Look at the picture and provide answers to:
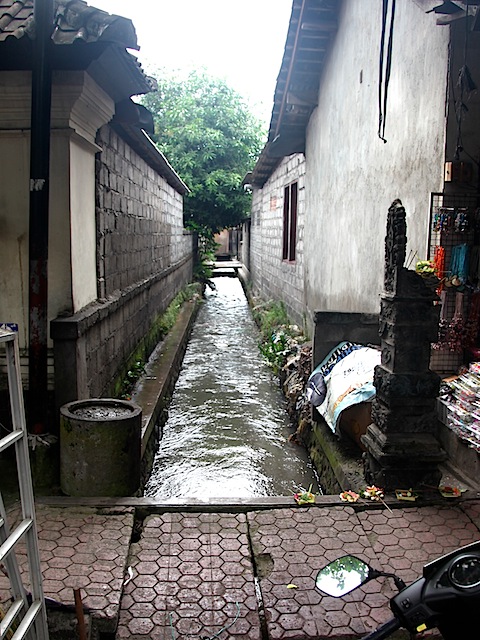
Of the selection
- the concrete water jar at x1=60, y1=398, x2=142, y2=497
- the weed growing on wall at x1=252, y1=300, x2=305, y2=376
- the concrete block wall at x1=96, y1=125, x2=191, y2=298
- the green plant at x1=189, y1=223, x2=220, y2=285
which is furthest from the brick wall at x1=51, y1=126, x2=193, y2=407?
the green plant at x1=189, y1=223, x2=220, y2=285

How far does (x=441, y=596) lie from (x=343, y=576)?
30 cm

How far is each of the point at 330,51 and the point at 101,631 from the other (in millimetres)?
8815

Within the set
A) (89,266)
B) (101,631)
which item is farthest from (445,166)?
(101,631)

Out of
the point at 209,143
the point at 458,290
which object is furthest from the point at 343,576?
the point at 209,143

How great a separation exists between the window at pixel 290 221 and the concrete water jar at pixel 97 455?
8931 mm

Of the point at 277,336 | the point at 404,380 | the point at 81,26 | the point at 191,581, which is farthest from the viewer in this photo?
the point at 277,336

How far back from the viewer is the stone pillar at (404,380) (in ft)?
14.0

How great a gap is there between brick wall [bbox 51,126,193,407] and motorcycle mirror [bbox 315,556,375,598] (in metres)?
3.58

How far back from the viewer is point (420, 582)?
5.54 ft

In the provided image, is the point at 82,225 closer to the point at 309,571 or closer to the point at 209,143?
the point at 309,571

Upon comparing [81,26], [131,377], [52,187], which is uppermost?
[81,26]

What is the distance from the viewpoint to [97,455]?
4434mm

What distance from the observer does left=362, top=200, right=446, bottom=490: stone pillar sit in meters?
4.28

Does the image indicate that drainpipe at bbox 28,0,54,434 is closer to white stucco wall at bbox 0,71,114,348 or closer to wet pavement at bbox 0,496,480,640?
white stucco wall at bbox 0,71,114,348
